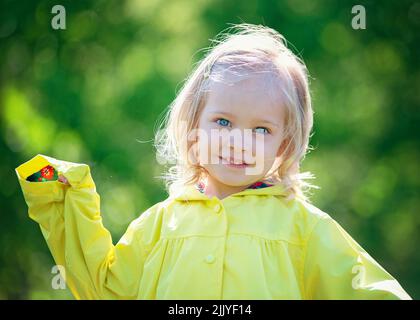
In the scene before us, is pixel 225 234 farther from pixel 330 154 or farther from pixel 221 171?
pixel 330 154

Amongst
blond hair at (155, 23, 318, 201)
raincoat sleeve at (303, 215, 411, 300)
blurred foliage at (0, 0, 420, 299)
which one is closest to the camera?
raincoat sleeve at (303, 215, 411, 300)

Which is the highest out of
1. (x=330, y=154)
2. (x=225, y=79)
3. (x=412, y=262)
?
(x=225, y=79)

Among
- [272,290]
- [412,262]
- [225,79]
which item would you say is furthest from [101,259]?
[412,262]

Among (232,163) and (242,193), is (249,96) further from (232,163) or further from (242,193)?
(242,193)

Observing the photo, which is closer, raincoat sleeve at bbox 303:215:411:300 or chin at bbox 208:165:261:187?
raincoat sleeve at bbox 303:215:411:300

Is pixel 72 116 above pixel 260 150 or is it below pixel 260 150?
below

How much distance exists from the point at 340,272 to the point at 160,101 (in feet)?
10.3

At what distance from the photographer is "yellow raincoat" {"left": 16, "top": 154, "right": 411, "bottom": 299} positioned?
6.62 feet

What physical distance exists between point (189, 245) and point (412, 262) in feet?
11.8

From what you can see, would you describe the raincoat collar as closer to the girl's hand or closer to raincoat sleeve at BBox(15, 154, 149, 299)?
raincoat sleeve at BBox(15, 154, 149, 299)

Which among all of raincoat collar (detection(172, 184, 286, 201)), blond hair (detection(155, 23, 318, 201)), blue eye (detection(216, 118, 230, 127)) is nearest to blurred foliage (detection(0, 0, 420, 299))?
blond hair (detection(155, 23, 318, 201))

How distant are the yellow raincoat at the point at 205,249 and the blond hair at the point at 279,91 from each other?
13cm

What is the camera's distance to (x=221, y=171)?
7.17ft
